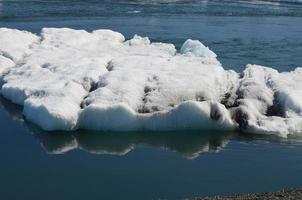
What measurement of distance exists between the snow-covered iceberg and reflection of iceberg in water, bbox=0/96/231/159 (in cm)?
19

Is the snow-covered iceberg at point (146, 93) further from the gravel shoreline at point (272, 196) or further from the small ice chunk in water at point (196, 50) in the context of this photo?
the gravel shoreline at point (272, 196)

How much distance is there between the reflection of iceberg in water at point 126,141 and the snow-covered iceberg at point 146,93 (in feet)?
0.64

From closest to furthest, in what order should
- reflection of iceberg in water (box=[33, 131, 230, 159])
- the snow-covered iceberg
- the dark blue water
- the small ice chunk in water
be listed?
the dark blue water
reflection of iceberg in water (box=[33, 131, 230, 159])
the snow-covered iceberg
the small ice chunk in water

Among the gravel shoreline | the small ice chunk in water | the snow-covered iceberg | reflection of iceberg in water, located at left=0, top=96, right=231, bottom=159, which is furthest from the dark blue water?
the small ice chunk in water

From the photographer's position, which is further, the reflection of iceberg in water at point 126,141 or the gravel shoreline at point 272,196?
the reflection of iceberg in water at point 126,141

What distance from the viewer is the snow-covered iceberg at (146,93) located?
13.2 m

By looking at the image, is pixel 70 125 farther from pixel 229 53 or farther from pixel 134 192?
pixel 229 53

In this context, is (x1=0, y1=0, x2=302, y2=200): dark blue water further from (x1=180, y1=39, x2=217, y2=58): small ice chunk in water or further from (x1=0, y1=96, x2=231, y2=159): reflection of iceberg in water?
(x1=180, y1=39, x2=217, y2=58): small ice chunk in water

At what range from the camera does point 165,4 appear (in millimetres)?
37656

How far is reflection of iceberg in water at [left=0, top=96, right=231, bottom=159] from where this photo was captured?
40.9 feet

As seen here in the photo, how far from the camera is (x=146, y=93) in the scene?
14320 millimetres

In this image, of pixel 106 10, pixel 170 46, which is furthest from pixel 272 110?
pixel 106 10

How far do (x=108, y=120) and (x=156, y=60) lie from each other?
4.44m

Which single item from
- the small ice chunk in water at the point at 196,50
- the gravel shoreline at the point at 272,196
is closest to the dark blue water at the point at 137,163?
the gravel shoreline at the point at 272,196
